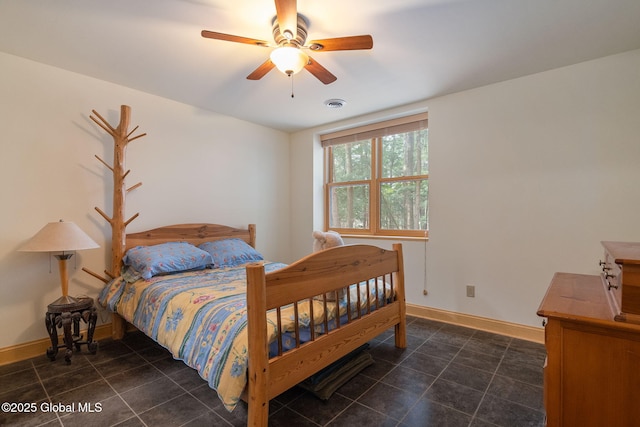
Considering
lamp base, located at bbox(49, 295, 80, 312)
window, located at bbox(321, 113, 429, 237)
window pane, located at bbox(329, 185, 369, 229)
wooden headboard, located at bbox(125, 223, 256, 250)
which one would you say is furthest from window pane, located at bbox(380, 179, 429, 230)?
lamp base, located at bbox(49, 295, 80, 312)

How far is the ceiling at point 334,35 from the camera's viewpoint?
1.78 m

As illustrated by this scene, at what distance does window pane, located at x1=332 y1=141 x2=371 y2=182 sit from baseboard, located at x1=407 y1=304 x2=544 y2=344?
1.76m

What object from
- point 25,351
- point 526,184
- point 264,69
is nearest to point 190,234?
point 25,351

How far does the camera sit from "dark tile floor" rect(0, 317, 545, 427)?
5.41ft

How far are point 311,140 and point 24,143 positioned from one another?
299 cm

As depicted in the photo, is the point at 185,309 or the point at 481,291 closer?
the point at 185,309

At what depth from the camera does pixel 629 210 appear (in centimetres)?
227

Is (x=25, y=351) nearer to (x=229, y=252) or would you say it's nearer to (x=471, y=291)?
(x=229, y=252)

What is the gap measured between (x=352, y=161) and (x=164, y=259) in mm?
2614

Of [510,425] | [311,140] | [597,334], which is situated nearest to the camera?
[597,334]

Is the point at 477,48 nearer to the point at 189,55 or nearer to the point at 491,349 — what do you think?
the point at 189,55

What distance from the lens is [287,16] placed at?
5.17 ft

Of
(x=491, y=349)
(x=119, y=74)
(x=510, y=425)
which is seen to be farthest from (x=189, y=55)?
(x=491, y=349)

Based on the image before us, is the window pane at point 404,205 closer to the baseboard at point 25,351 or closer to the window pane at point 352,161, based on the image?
the window pane at point 352,161
